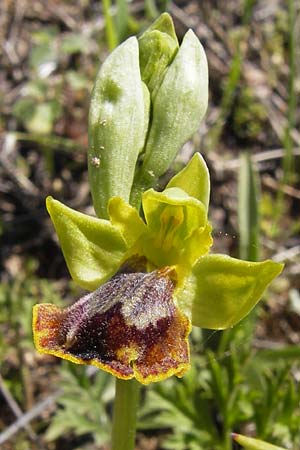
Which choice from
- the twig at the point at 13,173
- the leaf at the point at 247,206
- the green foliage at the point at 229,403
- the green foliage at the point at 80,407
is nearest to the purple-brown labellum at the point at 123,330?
the green foliage at the point at 229,403

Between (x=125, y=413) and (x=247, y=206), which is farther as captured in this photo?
(x=247, y=206)

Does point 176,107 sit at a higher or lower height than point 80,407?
higher

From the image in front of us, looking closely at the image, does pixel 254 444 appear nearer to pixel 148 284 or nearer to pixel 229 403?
pixel 148 284

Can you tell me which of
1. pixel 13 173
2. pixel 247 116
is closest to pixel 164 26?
pixel 13 173

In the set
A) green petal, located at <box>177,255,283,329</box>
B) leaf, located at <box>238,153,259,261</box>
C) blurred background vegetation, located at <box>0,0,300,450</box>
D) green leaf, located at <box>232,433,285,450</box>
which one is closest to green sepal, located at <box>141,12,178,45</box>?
green petal, located at <box>177,255,283,329</box>

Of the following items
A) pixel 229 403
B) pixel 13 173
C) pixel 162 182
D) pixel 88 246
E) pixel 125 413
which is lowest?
pixel 229 403

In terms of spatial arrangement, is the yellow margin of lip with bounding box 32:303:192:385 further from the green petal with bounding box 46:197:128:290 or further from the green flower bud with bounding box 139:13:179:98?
the green flower bud with bounding box 139:13:179:98
